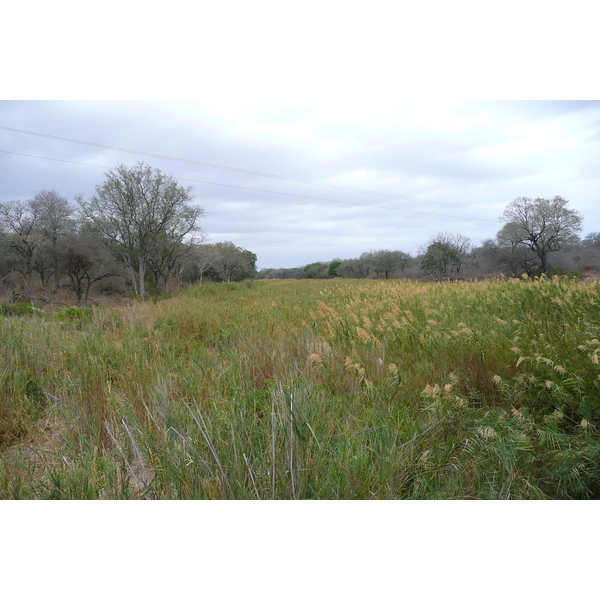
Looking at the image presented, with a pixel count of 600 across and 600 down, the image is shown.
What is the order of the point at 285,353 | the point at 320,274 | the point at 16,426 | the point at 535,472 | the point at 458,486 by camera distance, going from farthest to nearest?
the point at 320,274 < the point at 285,353 < the point at 16,426 < the point at 535,472 < the point at 458,486

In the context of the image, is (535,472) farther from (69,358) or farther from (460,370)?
(69,358)

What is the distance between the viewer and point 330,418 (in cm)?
242

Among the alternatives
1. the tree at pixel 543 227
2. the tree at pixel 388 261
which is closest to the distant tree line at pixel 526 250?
the tree at pixel 543 227

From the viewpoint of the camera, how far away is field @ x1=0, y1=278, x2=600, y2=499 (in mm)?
1930

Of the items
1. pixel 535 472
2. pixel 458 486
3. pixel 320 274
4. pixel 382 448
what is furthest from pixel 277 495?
pixel 320 274

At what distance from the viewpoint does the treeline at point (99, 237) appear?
89.2 ft

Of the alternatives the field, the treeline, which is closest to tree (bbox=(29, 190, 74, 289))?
the treeline

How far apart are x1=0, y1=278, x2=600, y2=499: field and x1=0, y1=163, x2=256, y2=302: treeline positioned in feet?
83.9

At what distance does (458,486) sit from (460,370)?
164 centimetres

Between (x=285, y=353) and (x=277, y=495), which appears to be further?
(x=285, y=353)

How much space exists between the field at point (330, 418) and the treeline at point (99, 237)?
25.6 meters

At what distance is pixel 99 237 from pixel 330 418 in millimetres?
31386

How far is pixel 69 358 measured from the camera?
5.07 meters

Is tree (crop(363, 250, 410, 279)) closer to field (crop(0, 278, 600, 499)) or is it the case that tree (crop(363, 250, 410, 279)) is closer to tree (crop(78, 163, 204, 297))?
tree (crop(78, 163, 204, 297))
